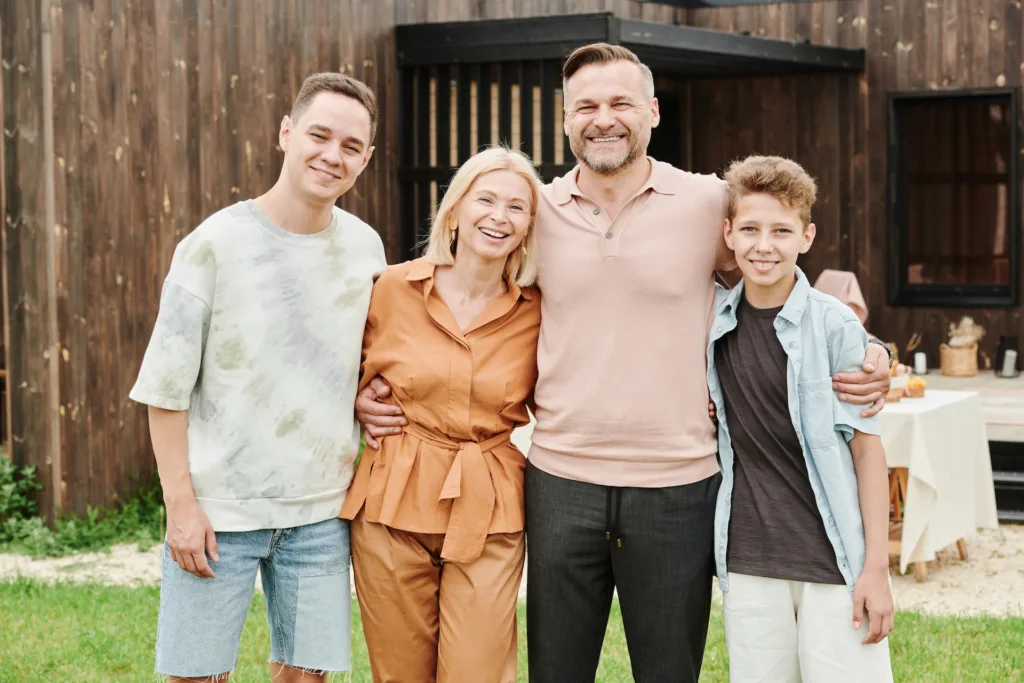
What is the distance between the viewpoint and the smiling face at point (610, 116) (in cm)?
303

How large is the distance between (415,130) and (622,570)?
5847mm

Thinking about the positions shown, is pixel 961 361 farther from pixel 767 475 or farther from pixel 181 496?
pixel 181 496

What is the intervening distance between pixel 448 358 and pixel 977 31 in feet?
27.8

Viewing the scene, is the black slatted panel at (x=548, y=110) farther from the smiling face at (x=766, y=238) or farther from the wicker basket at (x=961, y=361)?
the smiling face at (x=766, y=238)

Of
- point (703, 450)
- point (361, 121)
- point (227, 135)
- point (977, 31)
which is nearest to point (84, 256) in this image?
point (227, 135)

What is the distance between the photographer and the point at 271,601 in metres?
2.97

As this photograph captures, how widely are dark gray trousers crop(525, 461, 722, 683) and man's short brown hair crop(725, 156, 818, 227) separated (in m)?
0.65

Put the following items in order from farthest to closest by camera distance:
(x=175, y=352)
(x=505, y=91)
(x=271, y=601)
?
1. (x=505, y=91)
2. (x=271, y=601)
3. (x=175, y=352)

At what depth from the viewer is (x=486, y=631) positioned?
293 cm

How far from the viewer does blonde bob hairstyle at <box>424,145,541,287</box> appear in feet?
9.86

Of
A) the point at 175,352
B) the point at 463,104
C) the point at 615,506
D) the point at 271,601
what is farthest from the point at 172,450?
the point at 463,104

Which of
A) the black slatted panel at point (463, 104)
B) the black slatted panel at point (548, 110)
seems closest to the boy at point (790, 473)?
the black slatted panel at point (548, 110)

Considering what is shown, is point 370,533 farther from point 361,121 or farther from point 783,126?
point 783,126

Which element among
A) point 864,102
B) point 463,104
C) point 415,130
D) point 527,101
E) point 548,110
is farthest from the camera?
point 864,102
